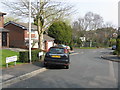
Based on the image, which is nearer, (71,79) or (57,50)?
(71,79)

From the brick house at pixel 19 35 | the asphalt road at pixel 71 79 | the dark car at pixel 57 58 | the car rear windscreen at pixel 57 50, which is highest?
the brick house at pixel 19 35

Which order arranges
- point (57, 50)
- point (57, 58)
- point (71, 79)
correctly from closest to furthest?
1. point (71, 79)
2. point (57, 58)
3. point (57, 50)

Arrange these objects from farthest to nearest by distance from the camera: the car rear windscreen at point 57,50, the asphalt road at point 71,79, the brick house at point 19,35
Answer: the brick house at point 19,35
the car rear windscreen at point 57,50
the asphalt road at point 71,79

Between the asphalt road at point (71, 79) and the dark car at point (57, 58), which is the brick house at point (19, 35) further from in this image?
the asphalt road at point (71, 79)

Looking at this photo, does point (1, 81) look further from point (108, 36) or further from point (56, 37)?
point (108, 36)

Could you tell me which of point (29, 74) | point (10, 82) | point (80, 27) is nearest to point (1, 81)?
point (10, 82)

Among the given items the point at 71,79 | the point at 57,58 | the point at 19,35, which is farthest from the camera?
→ the point at 19,35

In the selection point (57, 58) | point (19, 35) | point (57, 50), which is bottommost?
point (57, 58)

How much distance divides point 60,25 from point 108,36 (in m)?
31.1

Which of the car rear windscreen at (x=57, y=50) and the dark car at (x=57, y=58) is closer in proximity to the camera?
the dark car at (x=57, y=58)

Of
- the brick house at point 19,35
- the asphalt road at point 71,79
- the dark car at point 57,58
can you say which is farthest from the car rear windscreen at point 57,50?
the brick house at point 19,35

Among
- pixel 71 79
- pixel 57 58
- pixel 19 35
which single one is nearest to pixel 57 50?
pixel 57 58

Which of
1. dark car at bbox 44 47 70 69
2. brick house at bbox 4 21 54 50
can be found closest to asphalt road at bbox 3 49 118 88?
dark car at bbox 44 47 70 69

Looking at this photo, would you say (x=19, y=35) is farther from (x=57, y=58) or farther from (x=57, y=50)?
(x=57, y=58)
